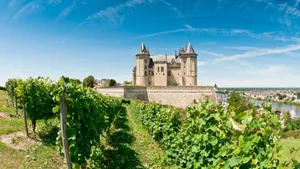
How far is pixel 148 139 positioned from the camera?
12125 mm

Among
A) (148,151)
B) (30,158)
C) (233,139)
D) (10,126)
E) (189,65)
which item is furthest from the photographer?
(189,65)

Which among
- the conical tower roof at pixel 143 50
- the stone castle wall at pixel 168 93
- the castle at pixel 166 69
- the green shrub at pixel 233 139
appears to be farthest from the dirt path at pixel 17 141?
the conical tower roof at pixel 143 50

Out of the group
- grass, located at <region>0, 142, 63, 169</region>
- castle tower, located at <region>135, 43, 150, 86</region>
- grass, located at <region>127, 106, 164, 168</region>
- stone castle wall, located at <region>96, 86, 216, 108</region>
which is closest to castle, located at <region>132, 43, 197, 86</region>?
castle tower, located at <region>135, 43, 150, 86</region>

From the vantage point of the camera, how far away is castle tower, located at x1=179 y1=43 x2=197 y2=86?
4925cm

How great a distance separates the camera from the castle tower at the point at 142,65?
1981 inches

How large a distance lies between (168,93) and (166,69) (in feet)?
26.1

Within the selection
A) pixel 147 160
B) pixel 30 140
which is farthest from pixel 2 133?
pixel 147 160

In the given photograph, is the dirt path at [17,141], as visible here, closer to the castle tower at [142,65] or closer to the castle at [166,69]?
the castle tower at [142,65]

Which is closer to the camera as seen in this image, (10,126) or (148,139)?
(10,126)

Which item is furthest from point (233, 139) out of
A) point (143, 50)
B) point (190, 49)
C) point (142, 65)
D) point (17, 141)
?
point (143, 50)

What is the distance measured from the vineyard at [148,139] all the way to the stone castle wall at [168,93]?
31378mm

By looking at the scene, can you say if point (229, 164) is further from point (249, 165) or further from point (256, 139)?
point (256, 139)

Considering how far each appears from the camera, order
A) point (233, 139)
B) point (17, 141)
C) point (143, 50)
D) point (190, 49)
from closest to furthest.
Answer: point (233, 139)
point (17, 141)
point (190, 49)
point (143, 50)

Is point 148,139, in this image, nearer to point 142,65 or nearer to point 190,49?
point 142,65
